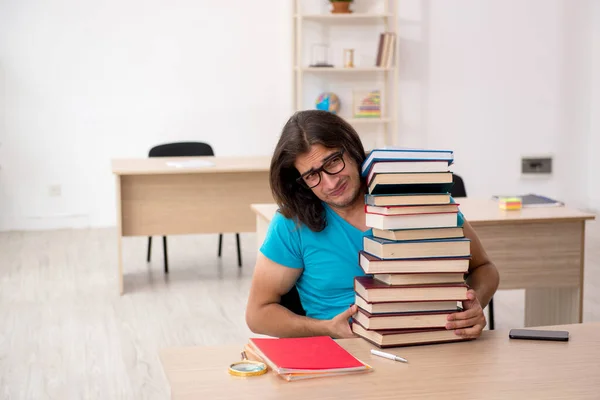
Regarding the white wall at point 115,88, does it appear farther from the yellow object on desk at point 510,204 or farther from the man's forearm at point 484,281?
the man's forearm at point 484,281

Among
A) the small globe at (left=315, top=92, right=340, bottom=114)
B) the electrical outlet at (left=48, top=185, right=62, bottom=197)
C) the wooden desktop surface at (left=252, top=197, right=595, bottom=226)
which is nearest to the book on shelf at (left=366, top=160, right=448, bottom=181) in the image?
the wooden desktop surface at (left=252, top=197, right=595, bottom=226)

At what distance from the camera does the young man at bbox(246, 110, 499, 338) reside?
6.41 ft

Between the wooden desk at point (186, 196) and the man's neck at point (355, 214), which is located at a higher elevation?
the man's neck at point (355, 214)

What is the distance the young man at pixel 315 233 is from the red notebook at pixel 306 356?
0.72ft

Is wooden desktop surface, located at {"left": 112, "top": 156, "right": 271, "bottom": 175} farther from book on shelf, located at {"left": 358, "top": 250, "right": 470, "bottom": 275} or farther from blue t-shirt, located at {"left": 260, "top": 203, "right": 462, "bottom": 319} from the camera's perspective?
book on shelf, located at {"left": 358, "top": 250, "right": 470, "bottom": 275}

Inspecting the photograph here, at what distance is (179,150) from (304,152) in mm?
3282

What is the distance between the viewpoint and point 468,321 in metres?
1.76

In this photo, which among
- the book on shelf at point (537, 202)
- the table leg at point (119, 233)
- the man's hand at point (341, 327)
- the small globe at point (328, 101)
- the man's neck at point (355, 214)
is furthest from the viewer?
the small globe at point (328, 101)

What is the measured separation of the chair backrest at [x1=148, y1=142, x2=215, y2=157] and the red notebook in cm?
352

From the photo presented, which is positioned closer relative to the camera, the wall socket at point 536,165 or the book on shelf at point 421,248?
the book on shelf at point 421,248

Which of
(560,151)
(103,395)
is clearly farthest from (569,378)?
(560,151)

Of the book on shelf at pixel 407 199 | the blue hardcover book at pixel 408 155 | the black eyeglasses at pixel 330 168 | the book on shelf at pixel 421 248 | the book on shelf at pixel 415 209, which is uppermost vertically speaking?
the blue hardcover book at pixel 408 155

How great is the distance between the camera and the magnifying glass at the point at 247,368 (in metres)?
1.56

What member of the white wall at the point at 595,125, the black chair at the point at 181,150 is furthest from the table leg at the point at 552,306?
the white wall at the point at 595,125
